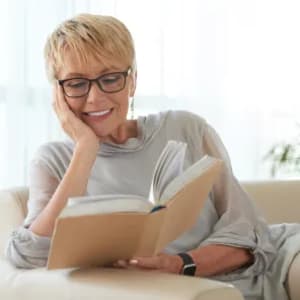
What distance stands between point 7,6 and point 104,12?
0.47 metres

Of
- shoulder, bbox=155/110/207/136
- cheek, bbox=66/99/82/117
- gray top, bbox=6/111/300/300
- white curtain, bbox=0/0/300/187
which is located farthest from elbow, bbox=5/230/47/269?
white curtain, bbox=0/0/300/187

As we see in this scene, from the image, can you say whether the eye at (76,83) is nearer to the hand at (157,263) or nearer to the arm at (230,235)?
the arm at (230,235)

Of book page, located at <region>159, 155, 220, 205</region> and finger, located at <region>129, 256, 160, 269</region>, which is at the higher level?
book page, located at <region>159, 155, 220, 205</region>

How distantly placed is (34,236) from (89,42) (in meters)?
0.45

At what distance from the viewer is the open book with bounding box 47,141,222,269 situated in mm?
1453

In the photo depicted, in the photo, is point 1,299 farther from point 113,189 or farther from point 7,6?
point 7,6

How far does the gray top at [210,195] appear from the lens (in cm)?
193

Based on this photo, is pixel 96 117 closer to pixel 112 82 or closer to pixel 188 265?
pixel 112 82

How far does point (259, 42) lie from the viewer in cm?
405

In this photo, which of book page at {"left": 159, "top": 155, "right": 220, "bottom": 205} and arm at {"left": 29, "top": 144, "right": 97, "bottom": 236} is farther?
arm at {"left": 29, "top": 144, "right": 97, "bottom": 236}

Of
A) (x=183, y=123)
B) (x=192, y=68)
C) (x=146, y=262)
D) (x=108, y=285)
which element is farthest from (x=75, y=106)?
(x=192, y=68)

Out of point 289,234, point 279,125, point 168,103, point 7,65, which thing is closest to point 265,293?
point 289,234

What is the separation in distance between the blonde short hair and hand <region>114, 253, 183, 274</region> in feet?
1.58

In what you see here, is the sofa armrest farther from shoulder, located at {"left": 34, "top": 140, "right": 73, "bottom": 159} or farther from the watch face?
the watch face
